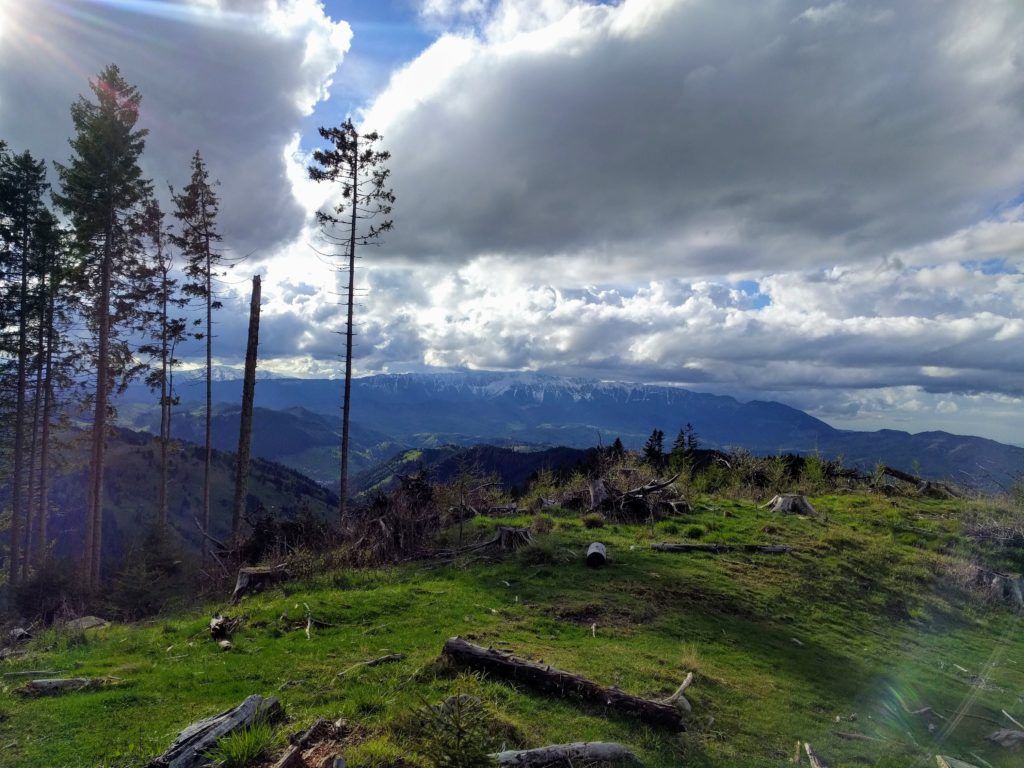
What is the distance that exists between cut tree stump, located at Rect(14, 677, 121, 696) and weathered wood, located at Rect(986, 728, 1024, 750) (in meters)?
13.9

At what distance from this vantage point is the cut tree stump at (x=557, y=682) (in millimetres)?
7043

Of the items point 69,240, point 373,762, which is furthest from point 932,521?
point 69,240

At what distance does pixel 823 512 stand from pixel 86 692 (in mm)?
25859

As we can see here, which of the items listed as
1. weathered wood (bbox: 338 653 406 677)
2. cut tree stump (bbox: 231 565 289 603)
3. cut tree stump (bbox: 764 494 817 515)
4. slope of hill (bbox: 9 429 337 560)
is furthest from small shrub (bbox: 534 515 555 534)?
slope of hill (bbox: 9 429 337 560)

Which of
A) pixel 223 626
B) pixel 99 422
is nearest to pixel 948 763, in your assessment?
pixel 223 626

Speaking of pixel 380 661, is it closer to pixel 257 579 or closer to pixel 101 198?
pixel 257 579

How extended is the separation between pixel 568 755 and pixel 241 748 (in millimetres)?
3444

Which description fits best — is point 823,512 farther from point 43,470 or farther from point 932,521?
point 43,470

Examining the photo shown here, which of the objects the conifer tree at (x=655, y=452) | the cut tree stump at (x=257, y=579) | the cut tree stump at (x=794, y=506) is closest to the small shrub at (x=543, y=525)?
the cut tree stump at (x=257, y=579)

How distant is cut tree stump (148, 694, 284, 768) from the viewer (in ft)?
17.8

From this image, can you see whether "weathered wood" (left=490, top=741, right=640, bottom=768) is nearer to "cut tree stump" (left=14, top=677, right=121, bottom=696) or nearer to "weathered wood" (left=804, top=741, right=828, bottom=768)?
"weathered wood" (left=804, top=741, right=828, bottom=768)

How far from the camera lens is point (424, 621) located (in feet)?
37.3

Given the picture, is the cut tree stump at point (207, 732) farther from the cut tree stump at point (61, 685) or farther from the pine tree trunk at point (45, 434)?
the pine tree trunk at point (45, 434)

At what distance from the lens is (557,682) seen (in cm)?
762
